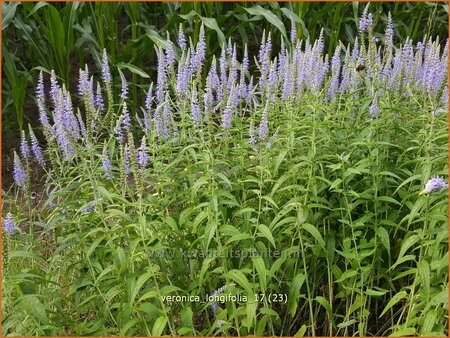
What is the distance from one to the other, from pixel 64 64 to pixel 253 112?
338 centimetres

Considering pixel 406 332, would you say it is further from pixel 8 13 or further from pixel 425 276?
pixel 8 13

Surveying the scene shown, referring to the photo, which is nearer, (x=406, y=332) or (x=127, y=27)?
(x=406, y=332)

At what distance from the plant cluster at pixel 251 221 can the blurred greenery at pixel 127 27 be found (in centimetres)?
242

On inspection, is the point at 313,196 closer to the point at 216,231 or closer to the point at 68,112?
the point at 216,231

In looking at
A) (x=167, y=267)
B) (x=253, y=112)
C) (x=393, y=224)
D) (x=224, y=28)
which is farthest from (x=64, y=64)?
(x=393, y=224)

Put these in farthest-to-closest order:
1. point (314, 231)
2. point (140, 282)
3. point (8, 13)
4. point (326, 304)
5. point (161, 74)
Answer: point (8, 13) → point (161, 74) → point (326, 304) → point (314, 231) → point (140, 282)

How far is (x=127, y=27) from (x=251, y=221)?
16.3ft

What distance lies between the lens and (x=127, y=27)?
8.05 m

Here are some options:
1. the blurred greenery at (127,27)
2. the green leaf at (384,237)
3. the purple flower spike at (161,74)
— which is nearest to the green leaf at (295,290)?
the green leaf at (384,237)

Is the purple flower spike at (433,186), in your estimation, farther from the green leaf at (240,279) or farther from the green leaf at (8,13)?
the green leaf at (8,13)

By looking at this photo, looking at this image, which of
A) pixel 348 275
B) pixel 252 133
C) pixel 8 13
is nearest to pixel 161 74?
pixel 252 133

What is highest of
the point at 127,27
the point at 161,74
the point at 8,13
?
the point at 161,74

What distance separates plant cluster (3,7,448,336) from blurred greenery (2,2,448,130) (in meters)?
2.42

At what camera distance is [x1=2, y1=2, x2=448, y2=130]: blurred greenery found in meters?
6.89
